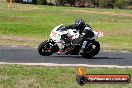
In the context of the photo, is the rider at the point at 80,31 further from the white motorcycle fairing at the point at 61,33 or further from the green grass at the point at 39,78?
the green grass at the point at 39,78

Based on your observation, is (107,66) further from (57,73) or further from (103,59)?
(57,73)

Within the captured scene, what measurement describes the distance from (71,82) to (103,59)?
19.7 ft

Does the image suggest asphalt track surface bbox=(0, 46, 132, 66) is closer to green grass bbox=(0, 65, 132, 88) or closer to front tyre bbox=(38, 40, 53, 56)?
front tyre bbox=(38, 40, 53, 56)

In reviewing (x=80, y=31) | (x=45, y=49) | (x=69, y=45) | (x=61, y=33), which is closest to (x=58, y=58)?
(x=45, y=49)

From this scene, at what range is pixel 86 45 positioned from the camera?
52.8ft

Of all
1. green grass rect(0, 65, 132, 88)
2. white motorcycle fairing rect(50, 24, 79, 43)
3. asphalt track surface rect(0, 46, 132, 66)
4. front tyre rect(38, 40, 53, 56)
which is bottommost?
asphalt track surface rect(0, 46, 132, 66)

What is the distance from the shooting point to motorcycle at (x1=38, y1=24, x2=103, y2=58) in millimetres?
15984

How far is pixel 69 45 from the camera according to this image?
16219 mm

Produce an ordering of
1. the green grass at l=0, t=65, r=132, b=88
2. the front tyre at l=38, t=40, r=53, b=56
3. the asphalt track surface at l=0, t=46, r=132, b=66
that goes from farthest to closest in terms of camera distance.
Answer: the front tyre at l=38, t=40, r=53, b=56, the asphalt track surface at l=0, t=46, r=132, b=66, the green grass at l=0, t=65, r=132, b=88

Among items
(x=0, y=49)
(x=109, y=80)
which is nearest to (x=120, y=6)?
(x=0, y=49)

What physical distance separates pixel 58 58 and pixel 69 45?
3.03ft

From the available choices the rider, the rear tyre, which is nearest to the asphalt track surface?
the rear tyre

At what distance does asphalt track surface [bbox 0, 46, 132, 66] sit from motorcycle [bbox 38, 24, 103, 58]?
0.22m

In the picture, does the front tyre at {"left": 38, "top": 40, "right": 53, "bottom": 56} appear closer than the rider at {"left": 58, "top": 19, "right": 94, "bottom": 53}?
Yes
